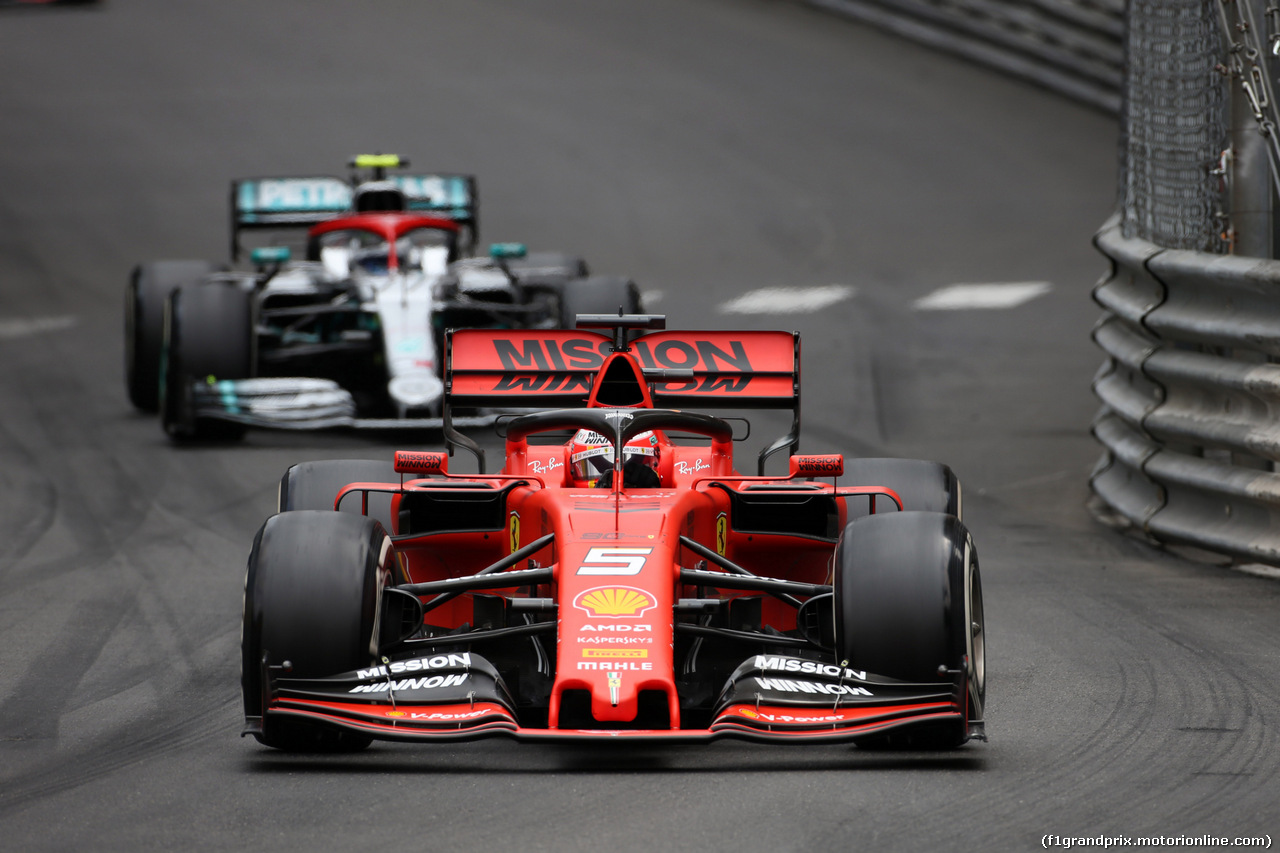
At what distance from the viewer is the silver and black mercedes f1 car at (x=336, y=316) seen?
12711 millimetres

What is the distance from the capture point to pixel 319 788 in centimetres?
526

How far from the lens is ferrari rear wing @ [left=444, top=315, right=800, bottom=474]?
7.34 m

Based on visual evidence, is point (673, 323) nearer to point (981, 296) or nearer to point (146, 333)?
point (981, 296)

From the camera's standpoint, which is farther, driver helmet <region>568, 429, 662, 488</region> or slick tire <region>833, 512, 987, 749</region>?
driver helmet <region>568, 429, 662, 488</region>

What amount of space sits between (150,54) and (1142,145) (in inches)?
753

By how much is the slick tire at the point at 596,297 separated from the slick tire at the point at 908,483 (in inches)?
235

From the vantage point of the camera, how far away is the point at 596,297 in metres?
13.2

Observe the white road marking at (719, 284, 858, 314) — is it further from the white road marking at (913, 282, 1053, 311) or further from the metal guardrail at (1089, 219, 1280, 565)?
the metal guardrail at (1089, 219, 1280, 565)

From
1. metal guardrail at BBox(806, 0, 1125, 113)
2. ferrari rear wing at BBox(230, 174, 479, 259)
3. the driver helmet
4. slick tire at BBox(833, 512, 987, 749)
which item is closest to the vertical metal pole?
the driver helmet

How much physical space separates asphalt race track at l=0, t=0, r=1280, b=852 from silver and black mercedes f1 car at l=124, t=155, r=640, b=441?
36 centimetres

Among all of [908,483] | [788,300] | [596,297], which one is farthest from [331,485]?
[788,300]

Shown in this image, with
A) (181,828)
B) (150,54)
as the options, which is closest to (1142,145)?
(181,828)

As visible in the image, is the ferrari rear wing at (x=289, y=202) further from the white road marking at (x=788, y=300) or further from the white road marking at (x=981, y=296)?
the white road marking at (x=981, y=296)

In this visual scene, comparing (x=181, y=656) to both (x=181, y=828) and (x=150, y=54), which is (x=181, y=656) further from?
(x=150, y=54)
